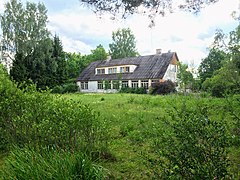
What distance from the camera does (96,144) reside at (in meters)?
3.81

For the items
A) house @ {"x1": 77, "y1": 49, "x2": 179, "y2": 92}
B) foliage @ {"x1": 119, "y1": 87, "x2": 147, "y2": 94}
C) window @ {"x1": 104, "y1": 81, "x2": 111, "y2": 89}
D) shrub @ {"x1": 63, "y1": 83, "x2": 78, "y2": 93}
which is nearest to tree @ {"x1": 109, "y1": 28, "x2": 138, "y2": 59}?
house @ {"x1": 77, "y1": 49, "x2": 179, "y2": 92}

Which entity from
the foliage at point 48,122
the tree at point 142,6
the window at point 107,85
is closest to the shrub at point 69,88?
the window at point 107,85

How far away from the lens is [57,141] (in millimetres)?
3477

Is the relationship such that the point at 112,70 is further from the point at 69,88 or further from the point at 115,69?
the point at 69,88

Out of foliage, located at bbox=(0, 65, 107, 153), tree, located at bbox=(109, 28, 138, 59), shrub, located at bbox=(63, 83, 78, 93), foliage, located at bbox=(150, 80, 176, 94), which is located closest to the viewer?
foliage, located at bbox=(0, 65, 107, 153)

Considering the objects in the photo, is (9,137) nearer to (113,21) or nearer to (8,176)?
(8,176)

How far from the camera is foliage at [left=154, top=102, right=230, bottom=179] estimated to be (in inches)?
80.4

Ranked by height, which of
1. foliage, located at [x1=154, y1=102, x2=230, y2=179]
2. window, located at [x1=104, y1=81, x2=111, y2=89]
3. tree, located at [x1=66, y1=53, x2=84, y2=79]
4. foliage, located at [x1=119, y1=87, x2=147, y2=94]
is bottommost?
foliage, located at [x1=119, y1=87, x2=147, y2=94]

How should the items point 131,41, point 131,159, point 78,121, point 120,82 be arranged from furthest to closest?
point 131,41, point 120,82, point 131,159, point 78,121

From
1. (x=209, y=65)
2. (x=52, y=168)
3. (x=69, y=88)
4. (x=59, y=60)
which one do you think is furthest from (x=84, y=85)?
(x=52, y=168)

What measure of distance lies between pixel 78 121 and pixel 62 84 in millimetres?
33379

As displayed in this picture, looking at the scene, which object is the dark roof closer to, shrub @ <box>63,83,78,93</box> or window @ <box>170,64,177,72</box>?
window @ <box>170,64,177,72</box>

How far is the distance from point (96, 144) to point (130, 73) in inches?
1260

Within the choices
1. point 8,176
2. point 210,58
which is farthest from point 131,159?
point 210,58
